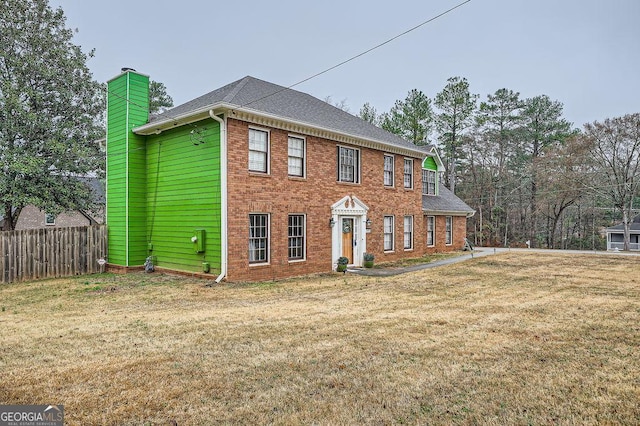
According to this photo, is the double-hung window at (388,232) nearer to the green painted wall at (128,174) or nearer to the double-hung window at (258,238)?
the double-hung window at (258,238)

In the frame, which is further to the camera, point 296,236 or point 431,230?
point 431,230

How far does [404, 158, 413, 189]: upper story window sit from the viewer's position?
18.9 meters

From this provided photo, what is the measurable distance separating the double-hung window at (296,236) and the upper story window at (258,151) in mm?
2044

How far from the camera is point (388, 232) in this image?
17.9 meters

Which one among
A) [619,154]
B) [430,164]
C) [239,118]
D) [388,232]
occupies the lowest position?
[388,232]

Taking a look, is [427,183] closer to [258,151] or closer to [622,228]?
[258,151]

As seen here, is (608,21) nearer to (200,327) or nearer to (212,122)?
(212,122)

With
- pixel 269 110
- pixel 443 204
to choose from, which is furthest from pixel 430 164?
pixel 269 110

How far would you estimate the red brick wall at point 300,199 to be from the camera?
11.7 meters

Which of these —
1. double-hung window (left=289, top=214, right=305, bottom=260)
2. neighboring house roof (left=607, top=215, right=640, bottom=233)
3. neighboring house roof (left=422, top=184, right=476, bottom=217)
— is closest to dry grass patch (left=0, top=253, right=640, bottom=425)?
double-hung window (left=289, top=214, right=305, bottom=260)

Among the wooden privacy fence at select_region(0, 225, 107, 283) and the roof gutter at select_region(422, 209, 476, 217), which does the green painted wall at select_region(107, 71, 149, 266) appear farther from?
the roof gutter at select_region(422, 209, 476, 217)

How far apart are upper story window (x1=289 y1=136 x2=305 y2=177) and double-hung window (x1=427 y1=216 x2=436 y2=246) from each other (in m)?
11.4

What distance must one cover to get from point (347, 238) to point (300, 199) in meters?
3.14

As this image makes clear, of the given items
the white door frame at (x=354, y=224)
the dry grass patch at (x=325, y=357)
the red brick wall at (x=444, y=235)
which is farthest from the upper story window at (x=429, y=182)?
the dry grass patch at (x=325, y=357)
